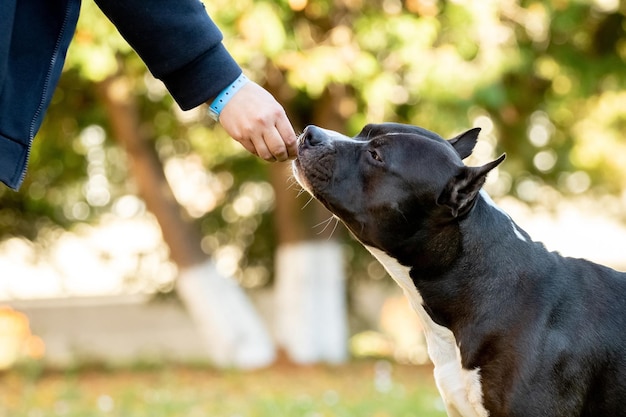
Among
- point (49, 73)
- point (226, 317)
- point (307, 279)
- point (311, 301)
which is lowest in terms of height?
point (226, 317)

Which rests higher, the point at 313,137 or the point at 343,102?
the point at 313,137

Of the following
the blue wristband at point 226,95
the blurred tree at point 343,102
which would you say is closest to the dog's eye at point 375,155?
the blue wristband at point 226,95

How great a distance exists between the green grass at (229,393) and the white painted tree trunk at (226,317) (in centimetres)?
39

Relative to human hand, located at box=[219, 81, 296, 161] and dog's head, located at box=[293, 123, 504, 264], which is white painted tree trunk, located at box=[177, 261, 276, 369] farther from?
human hand, located at box=[219, 81, 296, 161]

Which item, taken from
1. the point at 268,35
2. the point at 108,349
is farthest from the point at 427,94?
the point at 108,349

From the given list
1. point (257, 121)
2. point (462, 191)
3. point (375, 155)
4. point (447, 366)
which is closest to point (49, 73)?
point (257, 121)

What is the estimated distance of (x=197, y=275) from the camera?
34.4 feet

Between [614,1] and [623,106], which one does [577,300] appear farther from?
[623,106]

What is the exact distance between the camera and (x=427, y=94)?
8.70 metres

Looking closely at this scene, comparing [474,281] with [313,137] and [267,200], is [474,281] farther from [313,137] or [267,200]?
[267,200]

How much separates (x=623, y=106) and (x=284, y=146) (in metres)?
8.82

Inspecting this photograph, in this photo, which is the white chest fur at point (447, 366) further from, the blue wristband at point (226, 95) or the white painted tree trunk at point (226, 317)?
the white painted tree trunk at point (226, 317)

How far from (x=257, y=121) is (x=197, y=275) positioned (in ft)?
25.0

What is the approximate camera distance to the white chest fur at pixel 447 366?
361 cm
